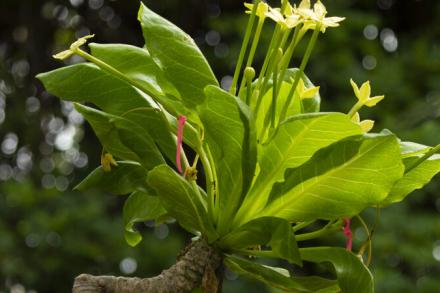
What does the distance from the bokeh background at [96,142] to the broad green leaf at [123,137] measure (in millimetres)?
1840

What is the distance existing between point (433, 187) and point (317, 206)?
251 centimetres

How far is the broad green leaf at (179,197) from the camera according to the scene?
3.13 feet

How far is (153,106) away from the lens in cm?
106

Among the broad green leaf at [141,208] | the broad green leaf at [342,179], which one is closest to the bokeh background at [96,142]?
the broad green leaf at [141,208]

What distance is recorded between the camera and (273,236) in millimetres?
963

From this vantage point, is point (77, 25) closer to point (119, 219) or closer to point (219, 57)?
point (219, 57)

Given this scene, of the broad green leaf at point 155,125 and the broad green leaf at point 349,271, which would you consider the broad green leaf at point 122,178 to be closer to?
the broad green leaf at point 155,125

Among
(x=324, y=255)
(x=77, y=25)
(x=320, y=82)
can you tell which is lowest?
(x=77, y=25)

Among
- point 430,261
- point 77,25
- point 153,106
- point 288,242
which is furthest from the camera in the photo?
point 77,25

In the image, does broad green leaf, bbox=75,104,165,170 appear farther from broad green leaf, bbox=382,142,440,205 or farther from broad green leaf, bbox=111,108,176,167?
broad green leaf, bbox=382,142,440,205

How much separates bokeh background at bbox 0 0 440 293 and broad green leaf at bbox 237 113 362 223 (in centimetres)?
184

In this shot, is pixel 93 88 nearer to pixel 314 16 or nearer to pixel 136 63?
pixel 136 63

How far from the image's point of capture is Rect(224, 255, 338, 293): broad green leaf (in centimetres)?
102

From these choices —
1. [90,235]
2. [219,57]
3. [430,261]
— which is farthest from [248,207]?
[219,57]
